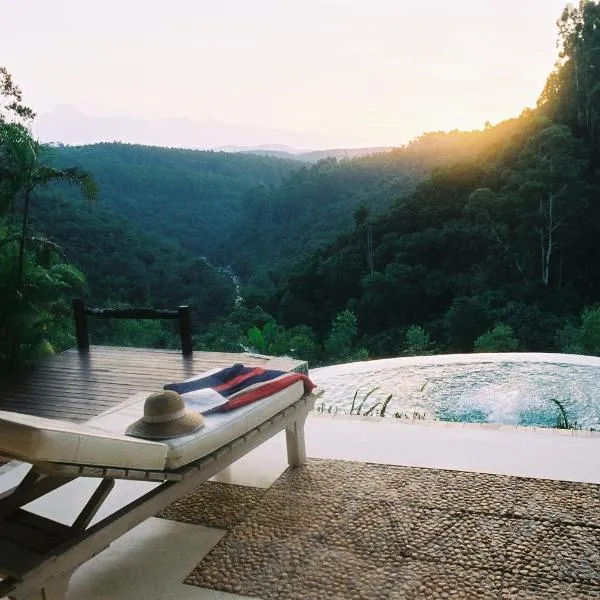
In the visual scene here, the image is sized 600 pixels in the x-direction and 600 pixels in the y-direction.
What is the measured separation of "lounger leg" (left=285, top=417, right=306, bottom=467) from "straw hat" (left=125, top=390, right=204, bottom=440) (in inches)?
29.5

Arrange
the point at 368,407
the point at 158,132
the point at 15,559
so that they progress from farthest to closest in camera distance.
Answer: the point at 158,132 < the point at 368,407 < the point at 15,559

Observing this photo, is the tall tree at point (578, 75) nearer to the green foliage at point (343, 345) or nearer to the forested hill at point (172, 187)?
the green foliage at point (343, 345)

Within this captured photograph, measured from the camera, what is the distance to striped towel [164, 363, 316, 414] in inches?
97.3

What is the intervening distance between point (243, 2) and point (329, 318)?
1251 centimetres

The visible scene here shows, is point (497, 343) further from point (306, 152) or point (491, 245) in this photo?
point (306, 152)

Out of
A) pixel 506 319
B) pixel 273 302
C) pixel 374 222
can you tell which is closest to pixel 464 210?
pixel 374 222

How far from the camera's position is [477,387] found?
5.07 m

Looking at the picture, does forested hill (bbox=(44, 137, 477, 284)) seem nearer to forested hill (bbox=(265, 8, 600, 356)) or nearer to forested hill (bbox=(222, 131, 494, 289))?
forested hill (bbox=(222, 131, 494, 289))

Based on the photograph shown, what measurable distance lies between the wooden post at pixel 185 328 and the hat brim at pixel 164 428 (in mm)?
2061

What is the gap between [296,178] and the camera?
107 feet

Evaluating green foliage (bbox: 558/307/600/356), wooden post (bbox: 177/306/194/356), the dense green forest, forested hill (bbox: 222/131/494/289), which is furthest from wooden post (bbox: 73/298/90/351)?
forested hill (bbox: 222/131/494/289)

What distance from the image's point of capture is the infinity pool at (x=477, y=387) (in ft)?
15.0

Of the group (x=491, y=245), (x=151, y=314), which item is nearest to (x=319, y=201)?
(x=491, y=245)

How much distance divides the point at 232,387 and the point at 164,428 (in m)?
0.57
